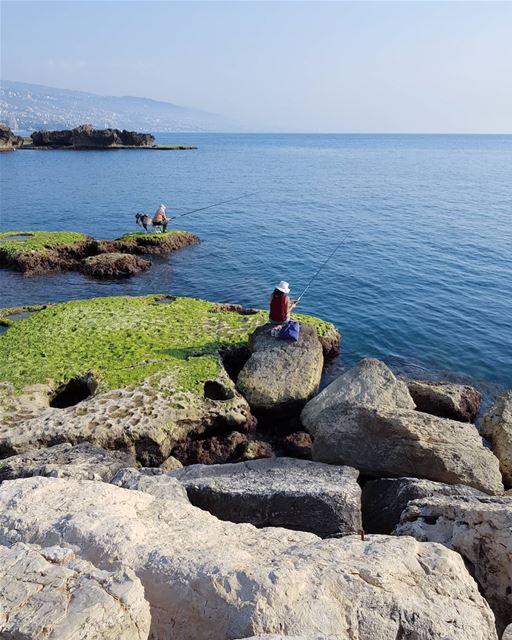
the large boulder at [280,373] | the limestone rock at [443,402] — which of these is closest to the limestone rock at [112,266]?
the large boulder at [280,373]

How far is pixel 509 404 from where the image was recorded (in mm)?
17750

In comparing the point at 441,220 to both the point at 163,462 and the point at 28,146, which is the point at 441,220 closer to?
the point at 163,462

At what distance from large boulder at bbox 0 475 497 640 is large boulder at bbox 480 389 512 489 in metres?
9.07

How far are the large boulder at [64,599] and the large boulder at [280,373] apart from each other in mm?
11316

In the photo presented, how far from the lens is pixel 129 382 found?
1739 centimetres

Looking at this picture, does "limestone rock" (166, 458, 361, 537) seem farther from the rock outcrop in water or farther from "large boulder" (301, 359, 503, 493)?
the rock outcrop in water

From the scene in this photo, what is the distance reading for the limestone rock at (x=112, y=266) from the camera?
35.0 m

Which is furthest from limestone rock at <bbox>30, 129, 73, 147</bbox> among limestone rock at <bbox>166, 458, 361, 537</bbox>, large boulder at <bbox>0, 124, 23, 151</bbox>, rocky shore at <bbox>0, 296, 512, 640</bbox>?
limestone rock at <bbox>166, 458, 361, 537</bbox>

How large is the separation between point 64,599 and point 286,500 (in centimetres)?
559

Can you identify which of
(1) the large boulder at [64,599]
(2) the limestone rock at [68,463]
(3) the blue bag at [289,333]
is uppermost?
(1) the large boulder at [64,599]

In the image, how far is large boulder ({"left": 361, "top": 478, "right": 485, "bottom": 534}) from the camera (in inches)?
439

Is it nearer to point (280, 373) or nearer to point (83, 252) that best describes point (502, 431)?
point (280, 373)

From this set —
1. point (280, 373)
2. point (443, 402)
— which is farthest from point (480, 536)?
point (280, 373)

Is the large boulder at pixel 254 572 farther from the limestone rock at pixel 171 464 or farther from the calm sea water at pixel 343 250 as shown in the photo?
the calm sea water at pixel 343 250
